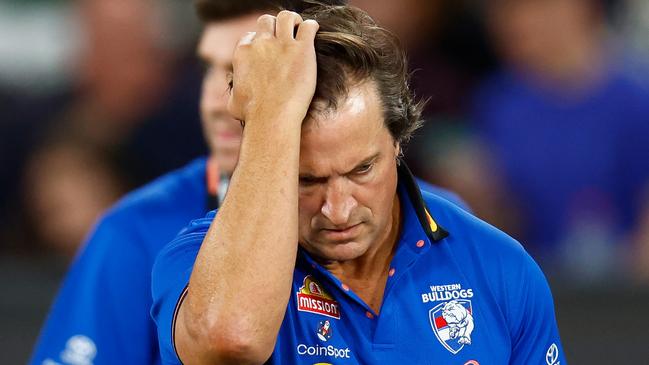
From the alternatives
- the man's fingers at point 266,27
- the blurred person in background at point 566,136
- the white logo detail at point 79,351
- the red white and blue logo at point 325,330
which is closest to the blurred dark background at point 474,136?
the blurred person in background at point 566,136

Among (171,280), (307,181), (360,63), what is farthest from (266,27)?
(171,280)

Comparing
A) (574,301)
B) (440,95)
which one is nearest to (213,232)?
(574,301)

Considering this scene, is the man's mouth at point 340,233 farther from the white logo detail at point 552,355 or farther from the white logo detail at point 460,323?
the white logo detail at point 552,355

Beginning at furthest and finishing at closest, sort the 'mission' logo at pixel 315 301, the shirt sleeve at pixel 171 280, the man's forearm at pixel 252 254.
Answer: the 'mission' logo at pixel 315 301, the shirt sleeve at pixel 171 280, the man's forearm at pixel 252 254

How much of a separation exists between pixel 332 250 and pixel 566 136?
3.11m

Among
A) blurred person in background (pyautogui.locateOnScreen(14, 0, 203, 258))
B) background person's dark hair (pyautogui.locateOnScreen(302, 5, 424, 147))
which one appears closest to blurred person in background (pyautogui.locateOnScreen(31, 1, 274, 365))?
background person's dark hair (pyautogui.locateOnScreen(302, 5, 424, 147))

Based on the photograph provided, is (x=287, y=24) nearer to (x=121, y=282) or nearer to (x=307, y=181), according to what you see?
(x=307, y=181)

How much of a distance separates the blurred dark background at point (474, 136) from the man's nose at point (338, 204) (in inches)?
97.8

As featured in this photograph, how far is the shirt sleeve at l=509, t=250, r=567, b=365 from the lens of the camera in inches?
103

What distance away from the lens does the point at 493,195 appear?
17.7 feet

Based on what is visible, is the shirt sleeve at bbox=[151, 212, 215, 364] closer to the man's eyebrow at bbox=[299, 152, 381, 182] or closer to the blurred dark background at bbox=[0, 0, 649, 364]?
the man's eyebrow at bbox=[299, 152, 381, 182]

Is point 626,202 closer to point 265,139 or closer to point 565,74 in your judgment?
point 565,74

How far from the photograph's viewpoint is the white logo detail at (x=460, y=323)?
8.50 ft

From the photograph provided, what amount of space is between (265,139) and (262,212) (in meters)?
0.15
